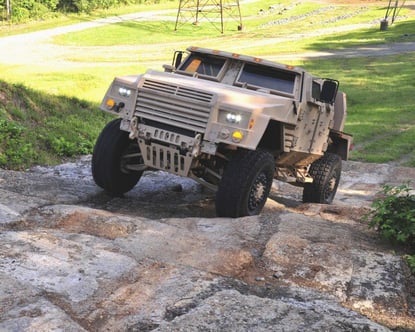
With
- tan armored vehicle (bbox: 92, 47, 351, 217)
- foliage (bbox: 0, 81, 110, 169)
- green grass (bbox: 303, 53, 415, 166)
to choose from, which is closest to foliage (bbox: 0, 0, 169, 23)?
green grass (bbox: 303, 53, 415, 166)

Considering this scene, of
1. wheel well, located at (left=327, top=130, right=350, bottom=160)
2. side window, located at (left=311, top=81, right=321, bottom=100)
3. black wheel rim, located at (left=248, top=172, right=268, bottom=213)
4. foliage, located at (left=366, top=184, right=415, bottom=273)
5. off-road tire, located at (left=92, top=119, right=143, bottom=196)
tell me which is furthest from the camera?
wheel well, located at (left=327, top=130, right=350, bottom=160)

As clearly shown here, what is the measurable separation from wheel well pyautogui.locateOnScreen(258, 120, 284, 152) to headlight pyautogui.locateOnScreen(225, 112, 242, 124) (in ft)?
3.48

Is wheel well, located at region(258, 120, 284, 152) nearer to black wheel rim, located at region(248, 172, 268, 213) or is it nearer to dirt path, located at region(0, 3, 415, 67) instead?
black wheel rim, located at region(248, 172, 268, 213)

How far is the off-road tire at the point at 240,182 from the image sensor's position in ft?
24.2

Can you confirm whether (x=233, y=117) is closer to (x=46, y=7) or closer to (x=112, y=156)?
(x=112, y=156)

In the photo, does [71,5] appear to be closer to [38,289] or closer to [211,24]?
[211,24]

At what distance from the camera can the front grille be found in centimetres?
730

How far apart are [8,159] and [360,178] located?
327 inches

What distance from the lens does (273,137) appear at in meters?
8.45

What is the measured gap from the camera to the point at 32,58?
23750mm

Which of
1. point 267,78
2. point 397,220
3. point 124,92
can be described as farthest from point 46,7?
point 397,220

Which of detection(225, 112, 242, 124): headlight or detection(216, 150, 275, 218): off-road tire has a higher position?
detection(225, 112, 242, 124): headlight

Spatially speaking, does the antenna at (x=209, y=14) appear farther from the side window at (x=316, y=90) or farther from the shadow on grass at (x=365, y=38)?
the side window at (x=316, y=90)

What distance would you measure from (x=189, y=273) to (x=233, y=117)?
2413 millimetres
